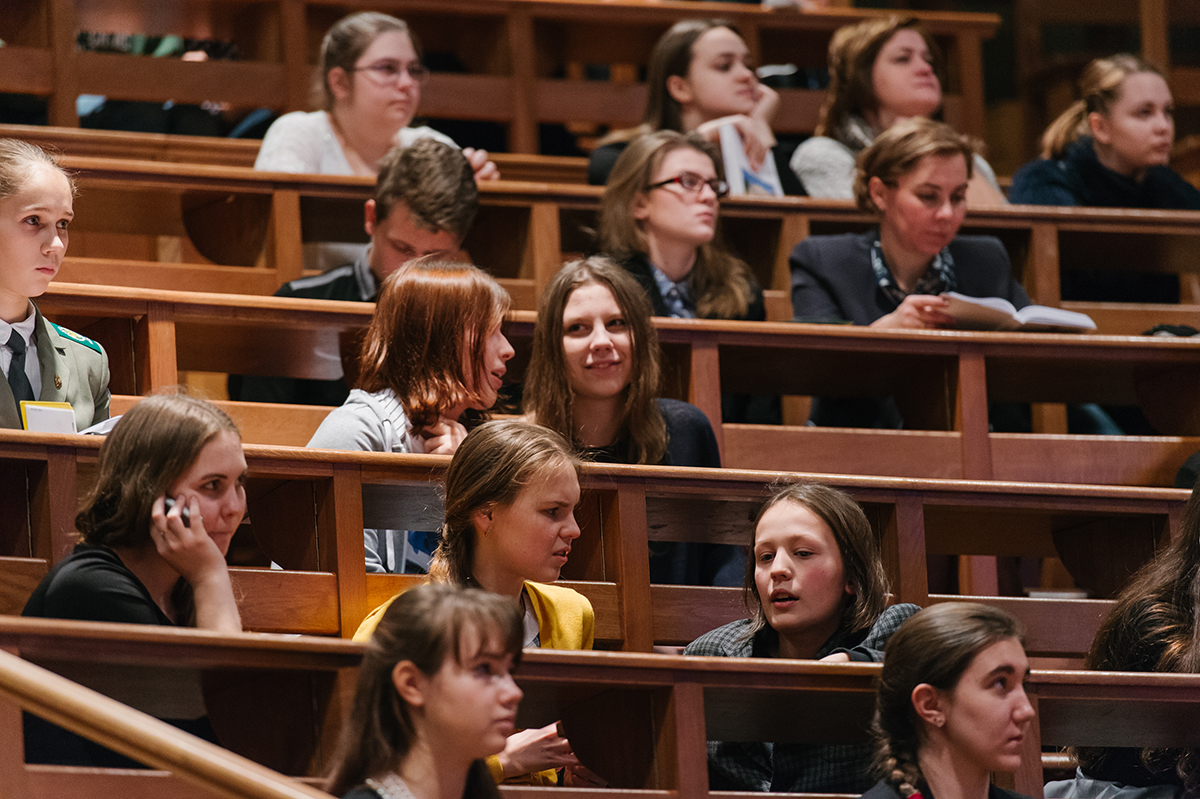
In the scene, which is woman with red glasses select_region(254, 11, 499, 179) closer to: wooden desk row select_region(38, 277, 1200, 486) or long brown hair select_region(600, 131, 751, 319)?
long brown hair select_region(600, 131, 751, 319)

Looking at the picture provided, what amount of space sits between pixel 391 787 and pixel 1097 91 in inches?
93.3

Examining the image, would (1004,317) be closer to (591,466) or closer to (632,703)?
(591,466)

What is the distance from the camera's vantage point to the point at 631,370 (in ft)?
6.88

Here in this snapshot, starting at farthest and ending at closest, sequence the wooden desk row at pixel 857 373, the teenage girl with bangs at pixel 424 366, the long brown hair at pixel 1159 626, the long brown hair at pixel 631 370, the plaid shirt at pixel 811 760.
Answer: the wooden desk row at pixel 857 373
the long brown hair at pixel 631 370
the teenage girl with bangs at pixel 424 366
the long brown hair at pixel 1159 626
the plaid shirt at pixel 811 760

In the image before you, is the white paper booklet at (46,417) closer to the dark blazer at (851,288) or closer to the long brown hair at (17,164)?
the long brown hair at (17,164)

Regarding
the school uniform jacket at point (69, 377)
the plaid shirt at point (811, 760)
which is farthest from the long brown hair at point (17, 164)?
the plaid shirt at point (811, 760)

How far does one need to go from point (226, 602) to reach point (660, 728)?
41 centimetres

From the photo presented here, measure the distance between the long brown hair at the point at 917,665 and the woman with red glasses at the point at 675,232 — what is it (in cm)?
108

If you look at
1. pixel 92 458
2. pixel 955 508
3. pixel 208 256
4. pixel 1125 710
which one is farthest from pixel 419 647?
pixel 208 256

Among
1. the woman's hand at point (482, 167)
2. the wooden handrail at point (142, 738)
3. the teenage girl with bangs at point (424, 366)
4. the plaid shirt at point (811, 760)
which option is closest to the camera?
the wooden handrail at point (142, 738)

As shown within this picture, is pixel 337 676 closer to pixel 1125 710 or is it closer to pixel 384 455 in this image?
pixel 384 455

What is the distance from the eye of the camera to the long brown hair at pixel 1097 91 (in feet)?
10.4

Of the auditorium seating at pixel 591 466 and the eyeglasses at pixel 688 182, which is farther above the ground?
the eyeglasses at pixel 688 182

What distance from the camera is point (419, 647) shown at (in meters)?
Result: 1.29
